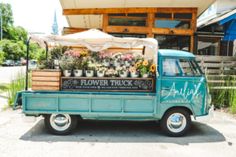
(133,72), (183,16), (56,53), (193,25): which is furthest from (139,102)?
(183,16)

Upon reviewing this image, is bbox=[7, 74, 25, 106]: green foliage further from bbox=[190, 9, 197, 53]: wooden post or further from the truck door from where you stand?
bbox=[190, 9, 197, 53]: wooden post

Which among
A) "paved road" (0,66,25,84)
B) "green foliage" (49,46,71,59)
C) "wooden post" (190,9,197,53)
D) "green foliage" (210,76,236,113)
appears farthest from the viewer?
"wooden post" (190,9,197,53)

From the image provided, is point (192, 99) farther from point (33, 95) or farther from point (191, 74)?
point (33, 95)

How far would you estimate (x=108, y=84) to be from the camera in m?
5.91

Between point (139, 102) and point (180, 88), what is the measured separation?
1.04 metres

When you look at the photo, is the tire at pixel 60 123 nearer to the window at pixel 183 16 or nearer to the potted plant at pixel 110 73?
the potted plant at pixel 110 73

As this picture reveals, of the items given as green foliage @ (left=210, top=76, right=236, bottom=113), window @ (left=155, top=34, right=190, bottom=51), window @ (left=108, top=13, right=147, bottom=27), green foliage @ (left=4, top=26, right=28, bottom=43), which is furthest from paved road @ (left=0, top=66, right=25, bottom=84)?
green foliage @ (left=4, top=26, right=28, bottom=43)

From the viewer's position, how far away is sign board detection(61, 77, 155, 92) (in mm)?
5879

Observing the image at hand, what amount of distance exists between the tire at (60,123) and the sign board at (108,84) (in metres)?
0.71

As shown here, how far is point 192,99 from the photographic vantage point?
230 inches

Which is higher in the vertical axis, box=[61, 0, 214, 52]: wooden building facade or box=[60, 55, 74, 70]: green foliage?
box=[61, 0, 214, 52]: wooden building facade

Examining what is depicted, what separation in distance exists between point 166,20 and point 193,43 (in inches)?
66.6

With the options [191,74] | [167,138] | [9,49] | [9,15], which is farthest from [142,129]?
[9,15]

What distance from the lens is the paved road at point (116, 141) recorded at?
16.2 feet
